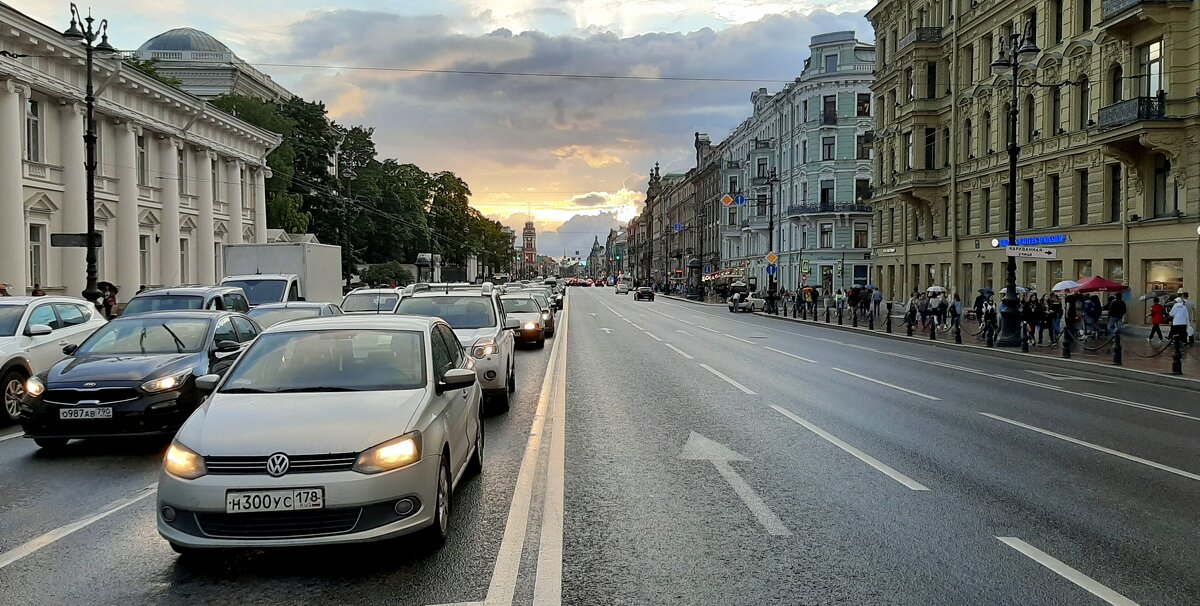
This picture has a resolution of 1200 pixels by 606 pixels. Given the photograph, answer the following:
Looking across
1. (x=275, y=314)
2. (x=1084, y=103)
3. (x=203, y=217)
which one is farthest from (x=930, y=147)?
(x=203, y=217)

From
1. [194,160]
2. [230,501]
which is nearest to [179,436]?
[230,501]

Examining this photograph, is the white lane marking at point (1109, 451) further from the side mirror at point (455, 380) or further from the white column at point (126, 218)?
the white column at point (126, 218)

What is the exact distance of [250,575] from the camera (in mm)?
5309

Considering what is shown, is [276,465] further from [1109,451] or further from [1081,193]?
[1081,193]

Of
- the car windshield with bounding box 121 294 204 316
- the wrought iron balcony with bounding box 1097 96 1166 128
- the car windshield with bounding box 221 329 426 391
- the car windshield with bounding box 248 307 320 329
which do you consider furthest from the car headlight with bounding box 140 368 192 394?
the wrought iron balcony with bounding box 1097 96 1166 128

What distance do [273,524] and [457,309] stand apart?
9472 mm

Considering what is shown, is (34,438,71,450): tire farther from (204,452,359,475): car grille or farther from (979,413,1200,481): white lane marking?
(979,413,1200,481): white lane marking

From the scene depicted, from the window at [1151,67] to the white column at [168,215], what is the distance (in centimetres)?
4102

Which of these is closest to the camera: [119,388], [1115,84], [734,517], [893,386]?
[734,517]

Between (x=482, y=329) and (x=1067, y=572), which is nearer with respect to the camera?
(x=1067, y=572)

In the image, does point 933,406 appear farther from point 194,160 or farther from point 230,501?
point 194,160

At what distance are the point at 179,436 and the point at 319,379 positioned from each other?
122 cm

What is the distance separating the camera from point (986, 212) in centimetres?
4156

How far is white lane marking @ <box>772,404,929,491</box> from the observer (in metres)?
7.81
